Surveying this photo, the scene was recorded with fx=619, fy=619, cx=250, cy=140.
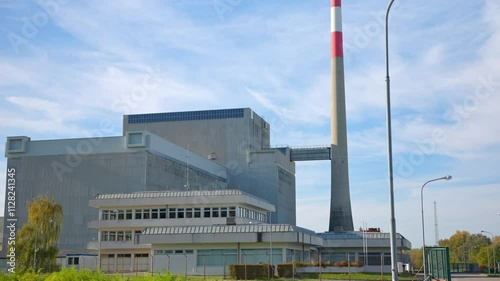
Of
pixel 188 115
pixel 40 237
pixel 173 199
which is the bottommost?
pixel 40 237

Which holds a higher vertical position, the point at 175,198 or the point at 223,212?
the point at 175,198

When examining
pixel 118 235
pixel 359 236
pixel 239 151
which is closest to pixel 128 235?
pixel 118 235

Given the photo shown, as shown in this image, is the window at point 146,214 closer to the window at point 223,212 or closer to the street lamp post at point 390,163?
the window at point 223,212

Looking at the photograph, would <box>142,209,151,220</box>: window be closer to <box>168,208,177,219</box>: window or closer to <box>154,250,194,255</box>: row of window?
<box>168,208,177,219</box>: window

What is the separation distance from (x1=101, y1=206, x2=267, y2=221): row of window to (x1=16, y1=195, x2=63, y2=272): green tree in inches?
492

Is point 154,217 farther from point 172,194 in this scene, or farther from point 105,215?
point 105,215

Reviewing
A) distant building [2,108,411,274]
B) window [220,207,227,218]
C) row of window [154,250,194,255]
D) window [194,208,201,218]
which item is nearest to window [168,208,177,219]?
distant building [2,108,411,274]

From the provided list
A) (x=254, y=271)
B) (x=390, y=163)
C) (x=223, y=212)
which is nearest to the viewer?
(x=390, y=163)

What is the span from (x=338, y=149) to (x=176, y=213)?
41.7 metres

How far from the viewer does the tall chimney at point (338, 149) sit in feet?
362

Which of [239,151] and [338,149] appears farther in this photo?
[239,151]

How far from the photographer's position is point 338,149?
113000 mm

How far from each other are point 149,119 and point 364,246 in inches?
2196

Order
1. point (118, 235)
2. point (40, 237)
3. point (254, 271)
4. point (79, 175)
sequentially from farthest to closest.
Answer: point (79, 175) → point (118, 235) → point (40, 237) → point (254, 271)
